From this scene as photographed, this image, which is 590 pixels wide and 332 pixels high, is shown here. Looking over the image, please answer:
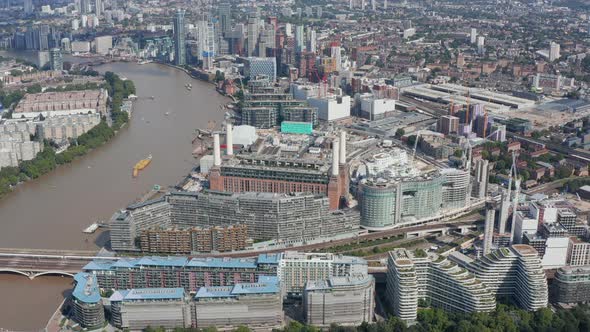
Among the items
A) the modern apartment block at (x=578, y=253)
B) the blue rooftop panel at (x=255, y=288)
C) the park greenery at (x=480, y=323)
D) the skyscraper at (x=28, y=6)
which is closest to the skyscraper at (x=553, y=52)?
the modern apartment block at (x=578, y=253)

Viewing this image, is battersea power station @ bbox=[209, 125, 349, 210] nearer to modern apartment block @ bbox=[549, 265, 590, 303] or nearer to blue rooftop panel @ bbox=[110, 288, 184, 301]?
A: blue rooftop panel @ bbox=[110, 288, 184, 301]

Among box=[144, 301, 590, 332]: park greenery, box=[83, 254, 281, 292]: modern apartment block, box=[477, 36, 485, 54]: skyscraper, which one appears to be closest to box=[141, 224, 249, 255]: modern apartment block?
box=[83, 254, 281, 292]: modern apartment block

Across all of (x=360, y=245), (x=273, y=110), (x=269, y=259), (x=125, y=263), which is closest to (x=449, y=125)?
(x=273, y=110)

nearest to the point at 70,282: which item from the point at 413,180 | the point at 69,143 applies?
the point at 413,180

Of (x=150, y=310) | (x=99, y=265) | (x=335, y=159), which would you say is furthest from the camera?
(x=335, y=159)

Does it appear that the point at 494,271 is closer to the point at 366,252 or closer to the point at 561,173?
the point at 366,252

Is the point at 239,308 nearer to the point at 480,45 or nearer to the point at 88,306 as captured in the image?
the point at 88,306

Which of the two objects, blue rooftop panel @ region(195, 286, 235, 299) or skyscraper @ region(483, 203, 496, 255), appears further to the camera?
skyscraper @ region(483, 203, 496, 255)
